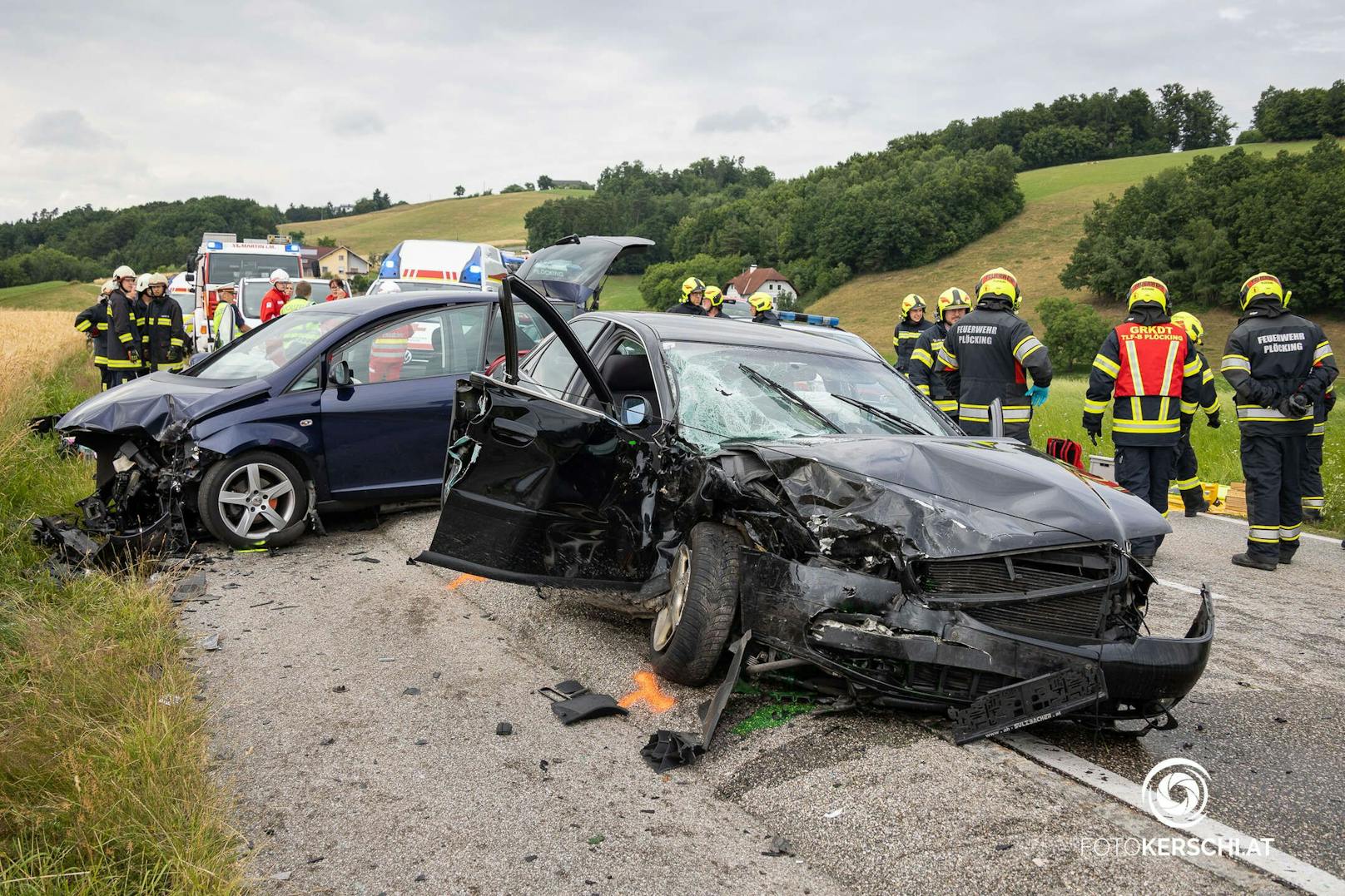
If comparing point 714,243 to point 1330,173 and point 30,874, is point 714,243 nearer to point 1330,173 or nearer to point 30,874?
point 1330,173

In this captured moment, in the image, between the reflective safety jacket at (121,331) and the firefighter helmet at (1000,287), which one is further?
the reflective safety jacket at (121,331)

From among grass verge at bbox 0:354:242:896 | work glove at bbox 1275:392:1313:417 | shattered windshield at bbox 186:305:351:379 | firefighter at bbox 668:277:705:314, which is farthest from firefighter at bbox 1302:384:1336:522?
grass verge at bbox 0:354:242:896

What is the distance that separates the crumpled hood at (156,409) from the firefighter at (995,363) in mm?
5125

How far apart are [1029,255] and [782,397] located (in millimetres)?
74490

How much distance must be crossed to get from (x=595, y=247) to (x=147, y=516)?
646 cm

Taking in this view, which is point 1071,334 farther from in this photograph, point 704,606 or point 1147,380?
point 704,606

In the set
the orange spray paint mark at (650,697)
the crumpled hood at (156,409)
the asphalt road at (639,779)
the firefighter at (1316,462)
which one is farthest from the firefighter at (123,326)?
the firefighter at (1316,462)

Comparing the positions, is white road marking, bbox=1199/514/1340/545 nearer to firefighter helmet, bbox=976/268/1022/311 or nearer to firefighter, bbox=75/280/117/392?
firefighter helmet, bbox=976/268/1022/311

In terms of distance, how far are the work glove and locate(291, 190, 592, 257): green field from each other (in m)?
75.4

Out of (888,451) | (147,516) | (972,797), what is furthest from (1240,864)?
(147,516)

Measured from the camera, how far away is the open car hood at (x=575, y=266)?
10672 mm

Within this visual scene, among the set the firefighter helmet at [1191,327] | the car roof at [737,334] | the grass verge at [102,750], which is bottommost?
the grass verge at [102,750]

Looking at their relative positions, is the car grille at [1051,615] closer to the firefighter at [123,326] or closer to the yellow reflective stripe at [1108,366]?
the yellow reflective stripe at [1108,366]

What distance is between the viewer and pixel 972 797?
3.04 m
